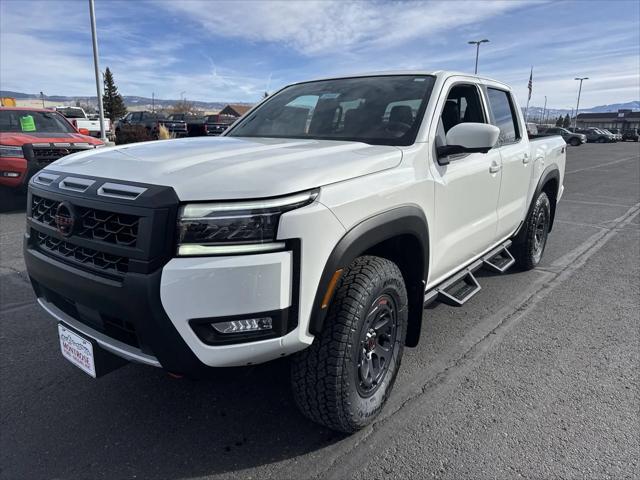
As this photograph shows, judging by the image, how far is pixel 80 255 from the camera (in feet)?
7.13

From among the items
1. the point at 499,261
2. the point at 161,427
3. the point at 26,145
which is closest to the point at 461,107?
the point at 499,261

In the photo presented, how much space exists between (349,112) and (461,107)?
3.17 ft

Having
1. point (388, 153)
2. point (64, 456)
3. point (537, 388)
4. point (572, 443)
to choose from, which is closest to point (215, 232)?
point (388, 153)

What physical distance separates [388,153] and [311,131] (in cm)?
93

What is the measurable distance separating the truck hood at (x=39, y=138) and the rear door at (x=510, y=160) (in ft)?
22.8

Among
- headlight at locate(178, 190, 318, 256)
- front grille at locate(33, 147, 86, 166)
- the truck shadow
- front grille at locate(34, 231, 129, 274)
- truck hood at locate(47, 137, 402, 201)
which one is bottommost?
the truck shadow

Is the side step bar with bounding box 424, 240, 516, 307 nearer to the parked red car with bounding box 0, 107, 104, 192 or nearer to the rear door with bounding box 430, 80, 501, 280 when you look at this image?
the rear door with bounding box 430, 80, 501, 280

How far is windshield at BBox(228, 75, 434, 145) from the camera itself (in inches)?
117

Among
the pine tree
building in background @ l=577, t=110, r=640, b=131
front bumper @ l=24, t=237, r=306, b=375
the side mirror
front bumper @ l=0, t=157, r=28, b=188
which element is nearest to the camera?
front bumper @ l=24, t=237, r=306, b=375

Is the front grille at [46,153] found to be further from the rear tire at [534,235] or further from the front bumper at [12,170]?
the rear tire at [534,235]

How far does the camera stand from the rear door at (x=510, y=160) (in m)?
3.99

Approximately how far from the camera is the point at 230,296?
1.84 metres

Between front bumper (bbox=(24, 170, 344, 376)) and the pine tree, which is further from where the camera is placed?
the pine tree

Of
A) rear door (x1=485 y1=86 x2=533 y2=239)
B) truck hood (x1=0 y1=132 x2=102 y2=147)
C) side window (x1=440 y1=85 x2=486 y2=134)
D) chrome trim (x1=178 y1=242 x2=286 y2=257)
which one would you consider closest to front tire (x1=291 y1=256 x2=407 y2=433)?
→ chrome trim (x1=178 y1=242 x2=286 y2=257)
